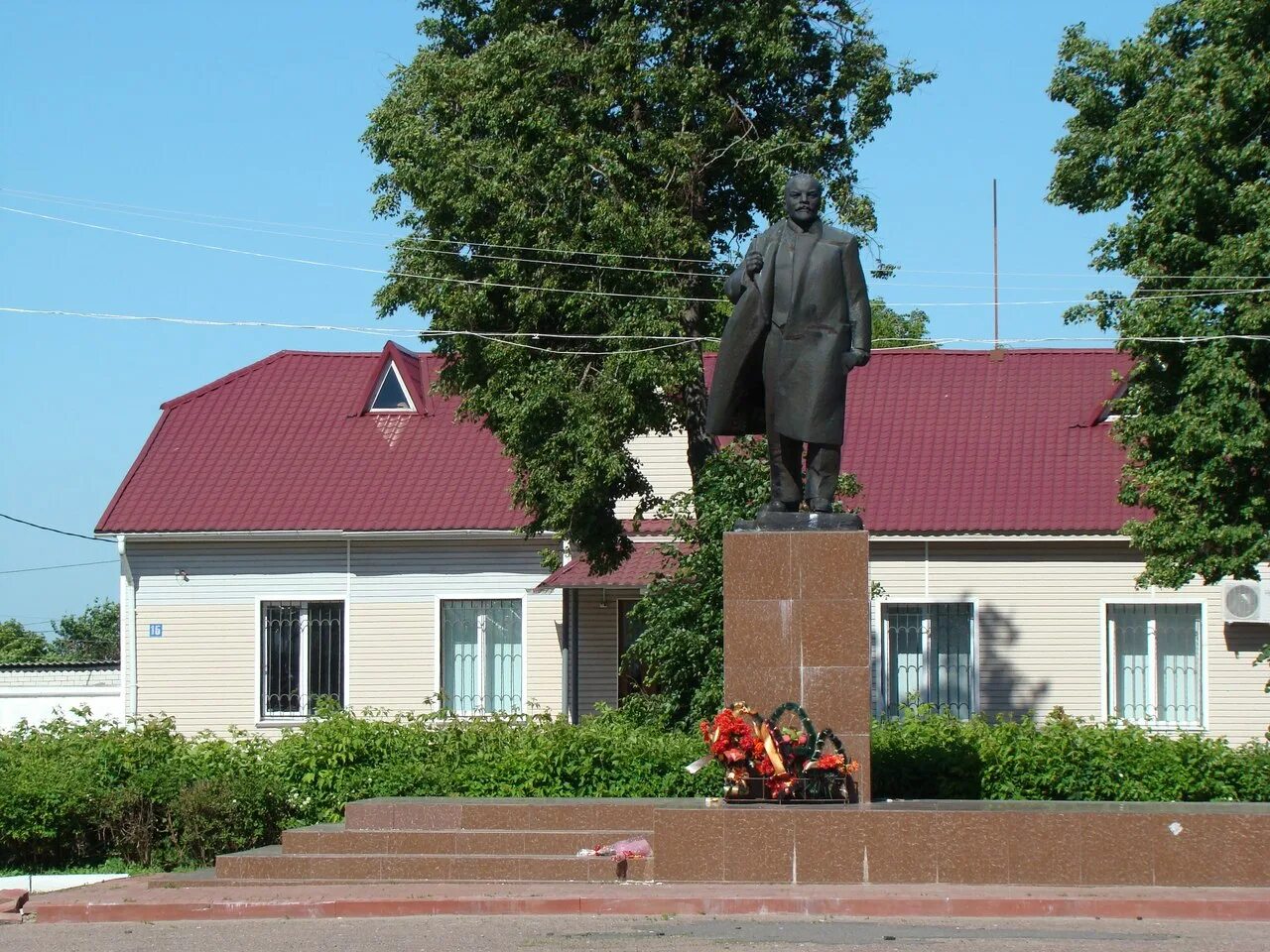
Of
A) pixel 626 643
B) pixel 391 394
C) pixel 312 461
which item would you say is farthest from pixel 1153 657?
pixel 312 461

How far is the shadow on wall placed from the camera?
21.7m

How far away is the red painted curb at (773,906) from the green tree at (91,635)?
1382 inches

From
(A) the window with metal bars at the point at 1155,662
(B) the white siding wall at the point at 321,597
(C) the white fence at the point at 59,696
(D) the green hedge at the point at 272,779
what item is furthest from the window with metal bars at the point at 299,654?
(A) the window with metal bars at the point at 1155,662

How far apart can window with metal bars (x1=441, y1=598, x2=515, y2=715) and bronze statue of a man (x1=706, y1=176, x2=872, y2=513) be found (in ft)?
41.4

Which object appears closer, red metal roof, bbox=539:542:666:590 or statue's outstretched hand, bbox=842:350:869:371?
statue's outstretched hand, bbox=842:350:869:371

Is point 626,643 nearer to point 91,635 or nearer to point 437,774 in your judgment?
point 437,774

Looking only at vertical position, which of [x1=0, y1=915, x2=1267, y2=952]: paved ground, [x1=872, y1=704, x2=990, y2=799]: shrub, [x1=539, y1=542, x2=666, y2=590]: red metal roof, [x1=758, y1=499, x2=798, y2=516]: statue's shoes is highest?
[x1=758, y1=499, x2=798, y2=516]: statue's shoes

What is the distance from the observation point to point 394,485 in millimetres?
23953

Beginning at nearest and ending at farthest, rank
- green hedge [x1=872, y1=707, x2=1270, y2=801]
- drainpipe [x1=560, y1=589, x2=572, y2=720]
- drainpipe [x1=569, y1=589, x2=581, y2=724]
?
green hedge [x1=872, y1=707, x2=1270, y2=801] < drainpipe [x1=569, y1=589, x2=581, y2=724] < drainpipe [x1=560, y1=589, x2=572, y2=720]

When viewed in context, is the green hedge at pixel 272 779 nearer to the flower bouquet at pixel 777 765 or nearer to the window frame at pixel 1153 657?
the flower bouquet at pixel 777 765

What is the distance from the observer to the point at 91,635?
150ft

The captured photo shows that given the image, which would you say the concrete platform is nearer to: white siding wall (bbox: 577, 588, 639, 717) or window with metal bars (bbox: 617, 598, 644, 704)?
window with metal bars (bbox: 617, 598, 644, 704)

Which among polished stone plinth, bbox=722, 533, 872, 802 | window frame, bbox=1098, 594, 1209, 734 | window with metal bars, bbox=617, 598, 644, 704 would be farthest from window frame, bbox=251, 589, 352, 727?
polished stone plinth, bbox=722, 533, 872, 802

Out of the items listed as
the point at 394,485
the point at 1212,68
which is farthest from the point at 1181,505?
the point at 394,485
